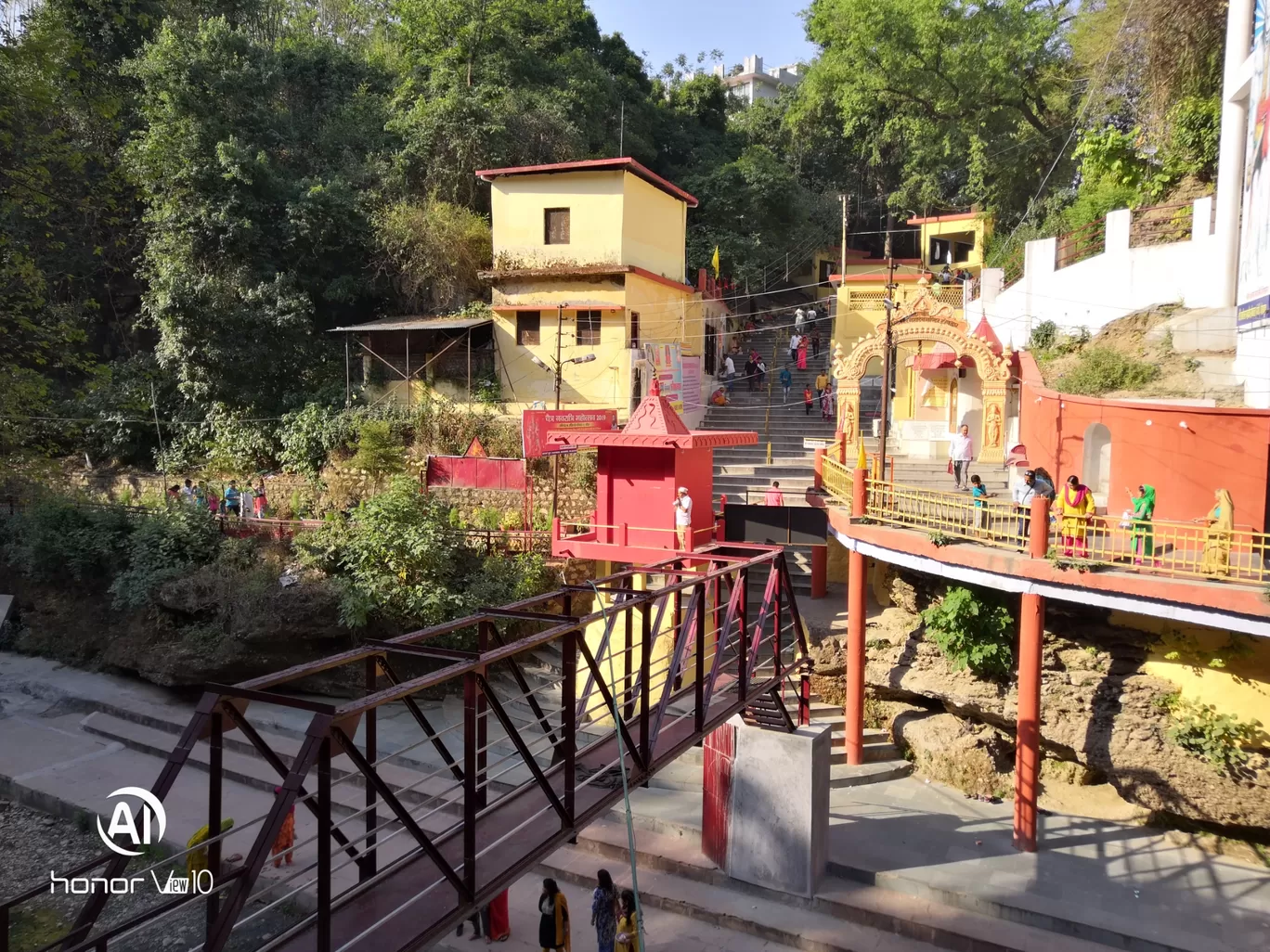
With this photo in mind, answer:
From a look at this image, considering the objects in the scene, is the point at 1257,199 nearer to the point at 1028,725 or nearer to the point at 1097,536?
the point at 1097,536

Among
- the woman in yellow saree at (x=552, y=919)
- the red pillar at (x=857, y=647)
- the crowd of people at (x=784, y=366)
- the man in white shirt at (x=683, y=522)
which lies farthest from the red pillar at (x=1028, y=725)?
the crowd of people at (x=784, y=366)

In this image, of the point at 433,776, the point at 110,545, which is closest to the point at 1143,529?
the point at 433,776

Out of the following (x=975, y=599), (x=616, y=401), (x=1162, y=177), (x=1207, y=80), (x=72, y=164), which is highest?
(x=1207, y=80)

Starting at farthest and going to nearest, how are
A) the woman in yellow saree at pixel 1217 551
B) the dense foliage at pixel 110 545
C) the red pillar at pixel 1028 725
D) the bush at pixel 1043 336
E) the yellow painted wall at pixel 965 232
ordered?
the yellow painted wall at pixel 965 232
the bush at pixel 1043 336
the dense foliage at pixel 110 545
the red pillar at pixel 1028 725
the woman in yellow saree at pixel 1217 551

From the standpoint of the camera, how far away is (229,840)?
43.1 feet

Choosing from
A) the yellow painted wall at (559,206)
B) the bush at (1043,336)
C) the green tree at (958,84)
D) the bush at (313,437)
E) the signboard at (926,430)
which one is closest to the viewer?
the bush at (1043,336)

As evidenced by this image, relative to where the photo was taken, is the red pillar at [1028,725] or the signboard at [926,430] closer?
the red pillar at [1028,725]

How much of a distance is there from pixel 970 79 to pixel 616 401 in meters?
21.3

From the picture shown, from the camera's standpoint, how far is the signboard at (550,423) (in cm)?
1812

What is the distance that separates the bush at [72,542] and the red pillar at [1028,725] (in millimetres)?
19209

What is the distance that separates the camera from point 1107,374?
17.9 metres

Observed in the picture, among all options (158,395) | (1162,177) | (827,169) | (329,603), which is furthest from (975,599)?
(827,169)

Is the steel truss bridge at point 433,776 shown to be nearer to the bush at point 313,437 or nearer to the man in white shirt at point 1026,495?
the man in white shirt at point 1026,495

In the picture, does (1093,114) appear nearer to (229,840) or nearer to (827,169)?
(827,169)
